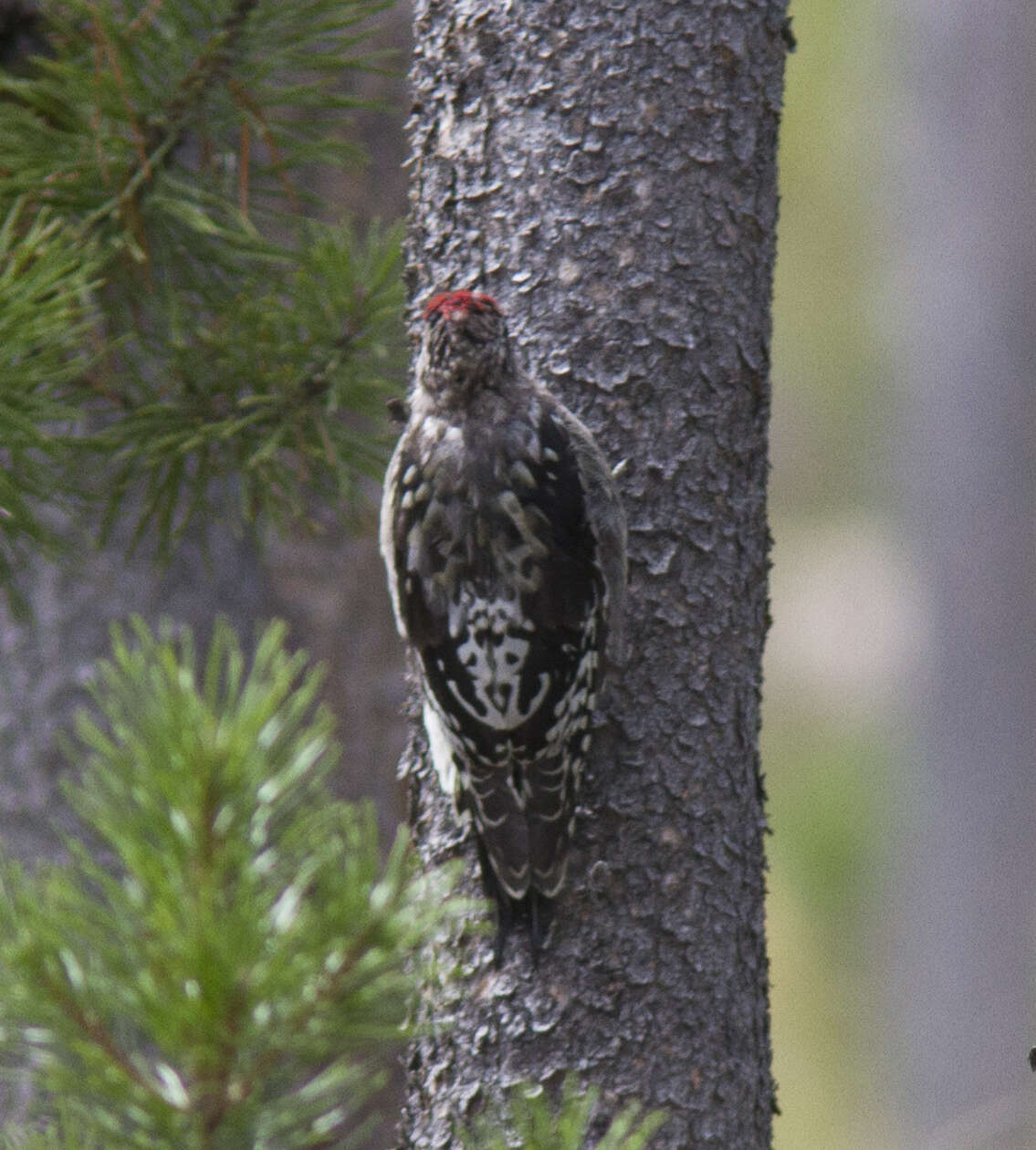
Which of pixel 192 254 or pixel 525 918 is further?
pixel 192 254

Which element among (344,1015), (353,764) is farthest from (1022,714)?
(344,1015)

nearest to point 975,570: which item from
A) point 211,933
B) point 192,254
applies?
point 192,254

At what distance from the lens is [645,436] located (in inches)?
74.2

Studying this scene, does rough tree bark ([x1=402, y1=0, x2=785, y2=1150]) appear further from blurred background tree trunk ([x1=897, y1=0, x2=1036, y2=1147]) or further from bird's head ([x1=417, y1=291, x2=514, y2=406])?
blurred background tree trunk ([x1=897, y1=0, x2=1036, y2=1147])

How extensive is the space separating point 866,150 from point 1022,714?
4466 millimetres

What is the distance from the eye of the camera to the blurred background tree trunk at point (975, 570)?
6.55 m

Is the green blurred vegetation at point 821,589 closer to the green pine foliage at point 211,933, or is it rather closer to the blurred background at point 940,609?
the blurred background at point 940,609

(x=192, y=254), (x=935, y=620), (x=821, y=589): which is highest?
(x=821, y=589)

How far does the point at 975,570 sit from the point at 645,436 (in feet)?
17.4

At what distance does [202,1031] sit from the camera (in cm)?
82

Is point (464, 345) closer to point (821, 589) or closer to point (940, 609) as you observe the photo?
point (940, 609)

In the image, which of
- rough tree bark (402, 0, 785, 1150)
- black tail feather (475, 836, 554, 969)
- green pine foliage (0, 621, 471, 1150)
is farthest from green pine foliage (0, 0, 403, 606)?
green pine foliage (0, 621, 471, 1150)

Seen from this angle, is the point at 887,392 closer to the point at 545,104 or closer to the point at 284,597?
the point at 284,597

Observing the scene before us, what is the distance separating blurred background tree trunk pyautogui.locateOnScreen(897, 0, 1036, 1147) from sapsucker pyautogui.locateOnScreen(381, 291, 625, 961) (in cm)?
518
